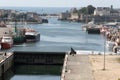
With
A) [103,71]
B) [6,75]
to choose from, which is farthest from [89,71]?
[6,75]

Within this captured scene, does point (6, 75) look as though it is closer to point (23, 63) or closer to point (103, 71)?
point (23, 63)

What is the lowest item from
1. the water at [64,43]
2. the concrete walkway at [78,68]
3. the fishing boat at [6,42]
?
the water at [64,43]

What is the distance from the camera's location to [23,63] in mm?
52750

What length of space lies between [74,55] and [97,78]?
583 inches

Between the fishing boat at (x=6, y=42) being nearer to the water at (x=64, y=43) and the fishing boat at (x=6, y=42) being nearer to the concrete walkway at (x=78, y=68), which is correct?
the water at (x=64, y=43)

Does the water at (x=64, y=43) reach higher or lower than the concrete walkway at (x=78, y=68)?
lower

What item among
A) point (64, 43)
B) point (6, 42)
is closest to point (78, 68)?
point (6, 42)

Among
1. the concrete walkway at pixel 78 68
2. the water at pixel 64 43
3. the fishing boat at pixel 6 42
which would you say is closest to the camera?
the concrete walkway at pixel 78 68

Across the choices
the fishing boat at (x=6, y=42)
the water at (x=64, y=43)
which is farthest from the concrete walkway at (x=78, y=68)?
the fishing boat at (x=6, y=42)

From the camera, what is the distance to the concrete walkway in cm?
3556

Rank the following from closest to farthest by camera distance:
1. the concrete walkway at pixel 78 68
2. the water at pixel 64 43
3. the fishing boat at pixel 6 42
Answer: the concrete walkway at pixel 78 68 → the fishing boat at pixel 6 42 → the water at pixel 64 43

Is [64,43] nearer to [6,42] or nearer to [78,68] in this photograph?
[6,42]

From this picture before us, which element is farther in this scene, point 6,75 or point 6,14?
point 6,14

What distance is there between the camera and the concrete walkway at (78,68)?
117 feet
